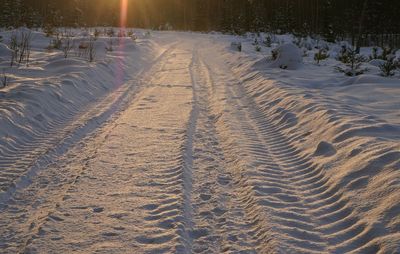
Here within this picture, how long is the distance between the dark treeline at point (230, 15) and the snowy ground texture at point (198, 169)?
14.5 m

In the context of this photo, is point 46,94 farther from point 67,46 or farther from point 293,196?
point 67,46

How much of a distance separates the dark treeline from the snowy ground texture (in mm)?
14480

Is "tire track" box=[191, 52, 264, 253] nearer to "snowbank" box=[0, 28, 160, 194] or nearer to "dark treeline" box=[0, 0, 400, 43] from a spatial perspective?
"snowbank" box=[0, 28, 160, 194]

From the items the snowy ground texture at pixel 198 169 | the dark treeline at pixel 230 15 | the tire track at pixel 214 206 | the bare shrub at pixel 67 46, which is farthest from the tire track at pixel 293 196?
the dark treeline at pixel 230 15

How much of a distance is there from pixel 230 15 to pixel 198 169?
193 ft

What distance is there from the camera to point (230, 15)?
6038 cm

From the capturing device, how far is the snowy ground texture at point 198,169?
322 cm

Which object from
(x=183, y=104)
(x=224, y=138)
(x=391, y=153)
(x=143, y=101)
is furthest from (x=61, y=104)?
(x=391, y=153)

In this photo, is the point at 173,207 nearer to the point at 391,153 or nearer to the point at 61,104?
the point at 391,153

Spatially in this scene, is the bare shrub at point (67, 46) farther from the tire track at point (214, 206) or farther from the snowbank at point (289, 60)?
the tire track at point (214, 206)

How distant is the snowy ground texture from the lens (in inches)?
127

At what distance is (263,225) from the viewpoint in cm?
340

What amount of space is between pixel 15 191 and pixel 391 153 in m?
3.94

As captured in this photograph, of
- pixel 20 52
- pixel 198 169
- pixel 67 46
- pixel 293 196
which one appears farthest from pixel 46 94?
pixel 67 46
